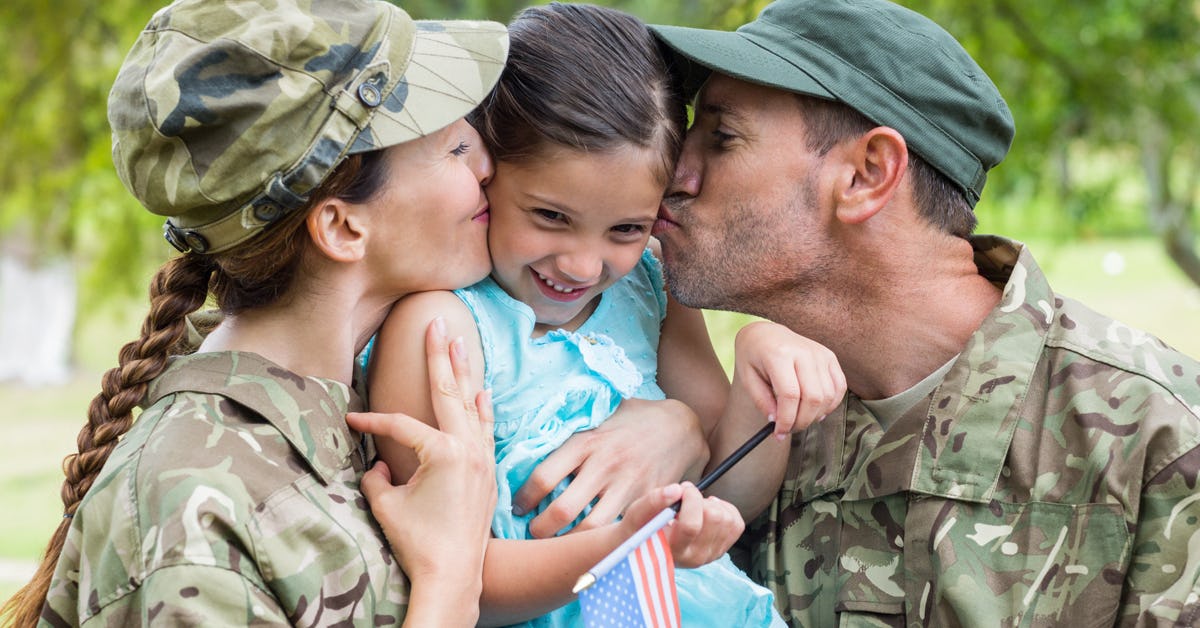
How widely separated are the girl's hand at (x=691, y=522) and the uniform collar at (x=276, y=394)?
0.55 m

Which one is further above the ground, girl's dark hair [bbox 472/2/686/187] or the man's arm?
girl's dark hair [bbox 472/2/686/187]

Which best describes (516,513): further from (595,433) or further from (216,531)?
(216,531)

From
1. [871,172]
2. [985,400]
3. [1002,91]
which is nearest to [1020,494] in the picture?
[985,400]

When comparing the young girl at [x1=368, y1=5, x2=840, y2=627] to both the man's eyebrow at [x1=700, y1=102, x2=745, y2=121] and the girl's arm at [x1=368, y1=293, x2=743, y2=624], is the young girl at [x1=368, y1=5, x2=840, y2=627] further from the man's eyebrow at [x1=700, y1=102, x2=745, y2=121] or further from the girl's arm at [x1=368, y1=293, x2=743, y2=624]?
the man's eyebrow at [x1=700, y1=102, x2=745, y2=121]

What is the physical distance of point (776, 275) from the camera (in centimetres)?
291

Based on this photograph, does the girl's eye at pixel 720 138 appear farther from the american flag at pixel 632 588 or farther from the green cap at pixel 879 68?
the american flag at pixel 632 588

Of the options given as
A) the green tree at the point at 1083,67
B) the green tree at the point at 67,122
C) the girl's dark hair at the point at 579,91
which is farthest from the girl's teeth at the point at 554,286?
the green tree at the point at 67,122

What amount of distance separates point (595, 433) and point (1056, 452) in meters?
0.92

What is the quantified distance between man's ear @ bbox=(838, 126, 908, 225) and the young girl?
42 centimetres

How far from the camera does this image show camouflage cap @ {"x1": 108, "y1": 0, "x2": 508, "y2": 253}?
2084 millimetres

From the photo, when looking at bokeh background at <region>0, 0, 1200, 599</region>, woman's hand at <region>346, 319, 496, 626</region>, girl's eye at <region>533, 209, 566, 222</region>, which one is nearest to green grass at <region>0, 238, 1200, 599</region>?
bokeh background at <region>0, 0, 1200, 599</region>

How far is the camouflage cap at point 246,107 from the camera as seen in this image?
208 cm

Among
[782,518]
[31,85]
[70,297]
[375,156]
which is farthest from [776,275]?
[70,297]

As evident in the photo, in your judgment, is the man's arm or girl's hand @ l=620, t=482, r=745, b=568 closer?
girl's hand @ l=620, t=482, r=745, b=568
